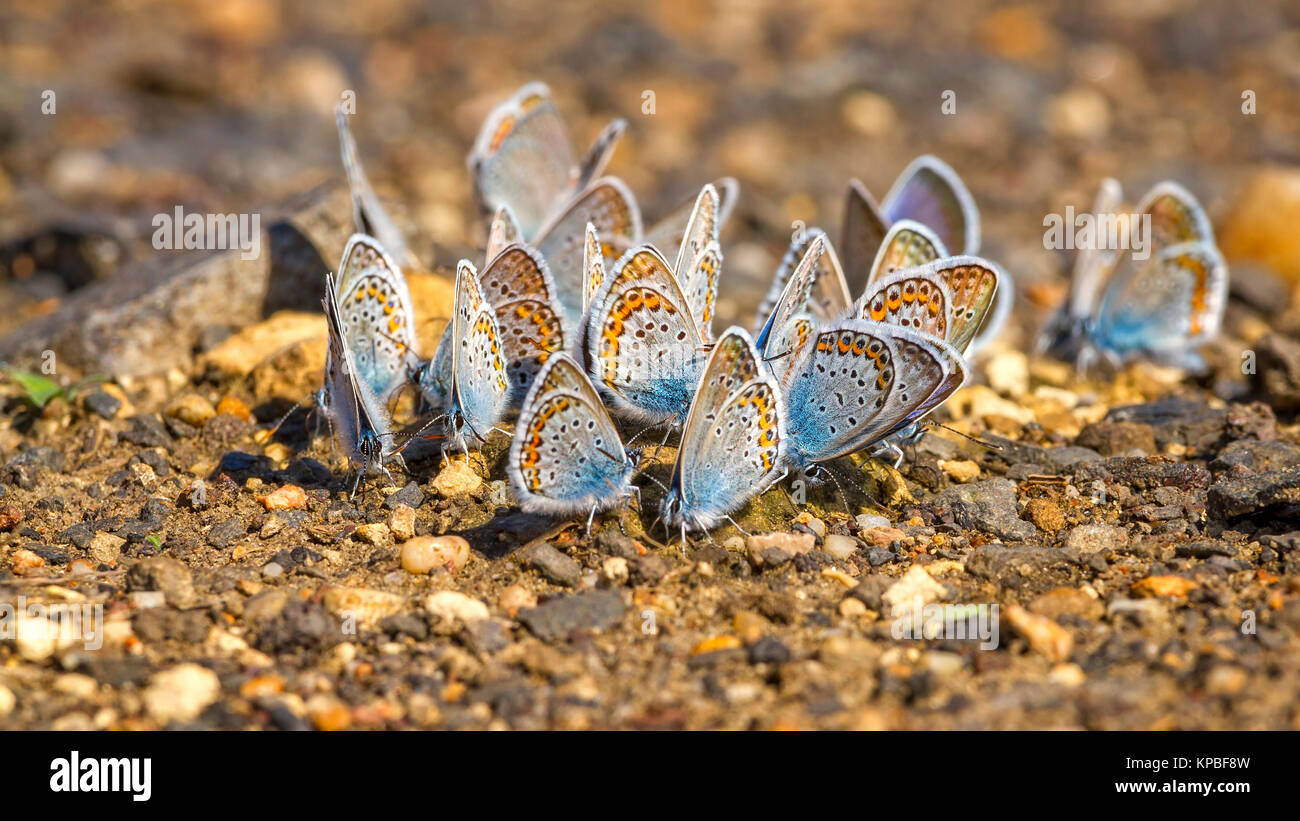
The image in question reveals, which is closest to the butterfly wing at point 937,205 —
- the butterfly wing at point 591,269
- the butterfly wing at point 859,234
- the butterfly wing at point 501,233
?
the butterfly wing at point 859,234

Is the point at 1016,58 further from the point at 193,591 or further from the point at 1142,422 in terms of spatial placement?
the point at 193,591

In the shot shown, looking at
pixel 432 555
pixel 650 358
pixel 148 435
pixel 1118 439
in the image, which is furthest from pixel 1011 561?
pixel 148 435

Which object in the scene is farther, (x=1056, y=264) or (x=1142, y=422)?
(x=1056, y=264)

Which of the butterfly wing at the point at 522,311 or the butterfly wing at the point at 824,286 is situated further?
the butterfly wing at the point at 824,286

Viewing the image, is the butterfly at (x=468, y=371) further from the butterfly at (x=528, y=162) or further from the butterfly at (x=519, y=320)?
the butterfly at (x=528, y=162)

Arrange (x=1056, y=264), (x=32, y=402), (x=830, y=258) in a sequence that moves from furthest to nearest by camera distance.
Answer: (x=1056, y=264), (x=32, y=402), (x=830, y=258)

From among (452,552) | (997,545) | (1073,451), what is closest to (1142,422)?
(1073,451)
